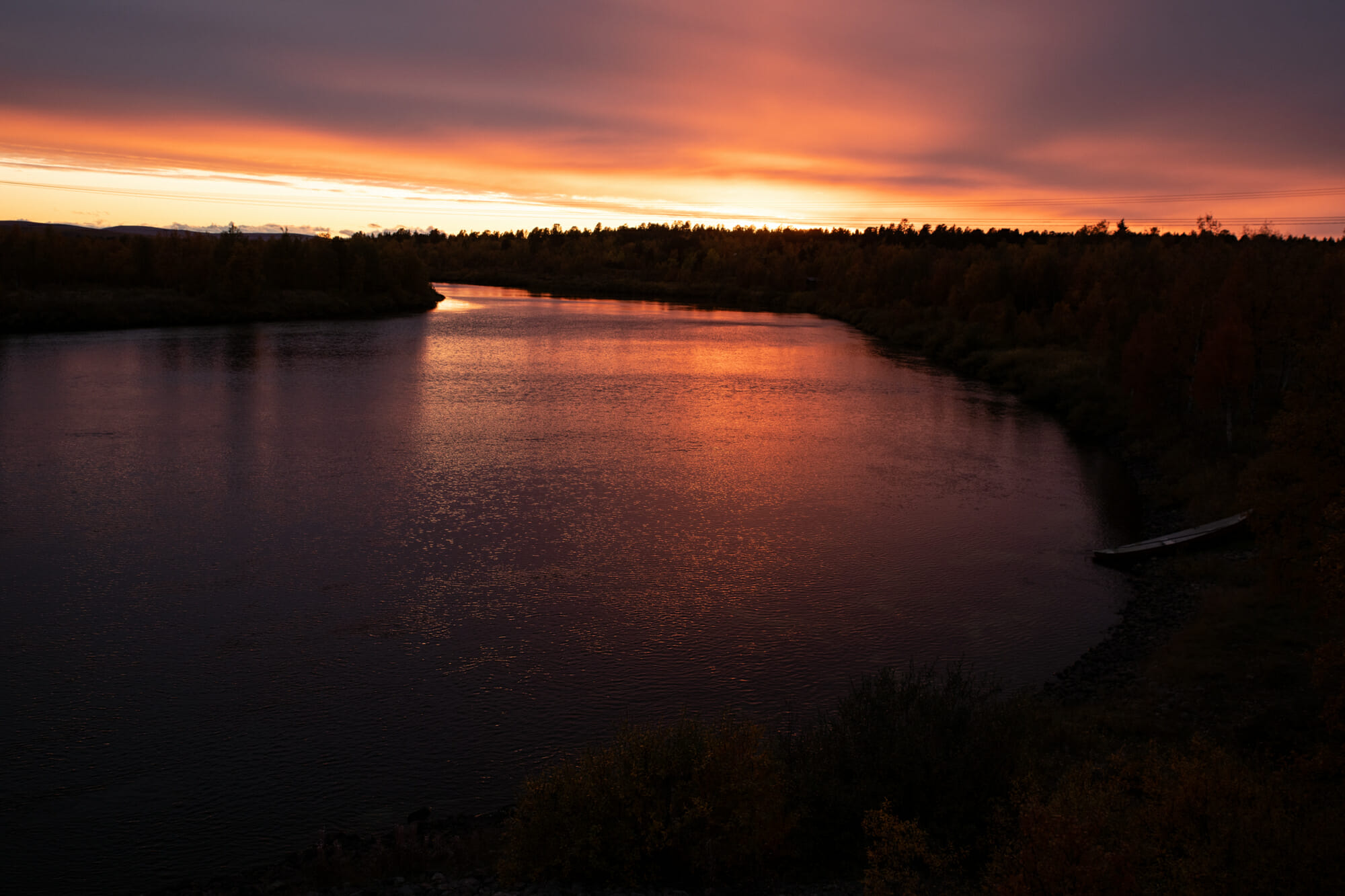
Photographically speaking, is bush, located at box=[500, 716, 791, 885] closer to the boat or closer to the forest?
the forest

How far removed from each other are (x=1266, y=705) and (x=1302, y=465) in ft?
12.0

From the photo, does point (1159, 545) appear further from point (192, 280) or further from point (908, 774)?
point (192, 280)

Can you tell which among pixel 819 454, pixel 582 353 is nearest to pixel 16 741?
pixel 819 454

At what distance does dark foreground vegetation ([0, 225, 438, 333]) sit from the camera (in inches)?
2714

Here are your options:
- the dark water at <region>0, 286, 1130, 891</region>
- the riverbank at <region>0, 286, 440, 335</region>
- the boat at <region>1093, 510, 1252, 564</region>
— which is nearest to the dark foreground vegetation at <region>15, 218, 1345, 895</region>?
the boat at <region>1093, 510, 1252, 564</region>

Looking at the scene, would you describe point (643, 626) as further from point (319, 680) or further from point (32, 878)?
point (32, 878)

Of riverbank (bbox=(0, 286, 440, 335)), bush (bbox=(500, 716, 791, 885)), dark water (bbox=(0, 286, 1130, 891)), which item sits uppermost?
riverbank (bbox=(0, 286, 440, 335))

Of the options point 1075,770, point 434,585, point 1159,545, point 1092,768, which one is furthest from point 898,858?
point 1159,545

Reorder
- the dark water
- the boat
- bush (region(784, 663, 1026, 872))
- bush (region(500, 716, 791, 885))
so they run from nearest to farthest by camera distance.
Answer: bush (region(500, 716, 791, 885)) < bush (region(784, 663, 1026, 872)) < the dark water < the boat

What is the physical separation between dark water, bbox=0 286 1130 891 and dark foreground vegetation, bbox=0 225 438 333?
31.9 m

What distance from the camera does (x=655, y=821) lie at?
8953mm

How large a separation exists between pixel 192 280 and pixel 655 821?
284ft

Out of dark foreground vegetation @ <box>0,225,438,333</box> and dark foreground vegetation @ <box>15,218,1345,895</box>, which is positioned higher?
dark foreground vegetation @ <box>0,225,438,333</box>

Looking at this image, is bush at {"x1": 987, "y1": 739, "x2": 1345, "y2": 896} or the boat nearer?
bush at {"x1": 987, "y1": 739, "x2": 1345, "y2": 896}
